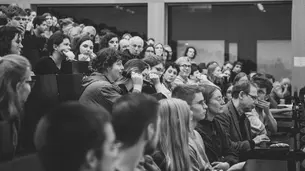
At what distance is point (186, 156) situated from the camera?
11.3 feet

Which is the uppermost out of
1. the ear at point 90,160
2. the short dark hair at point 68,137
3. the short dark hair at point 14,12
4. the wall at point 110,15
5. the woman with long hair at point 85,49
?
the wall at point 110,15

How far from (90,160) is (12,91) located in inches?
65.3

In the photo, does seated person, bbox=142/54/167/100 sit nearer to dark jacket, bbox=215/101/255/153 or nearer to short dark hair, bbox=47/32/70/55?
dark jacket, bbox=215/101/255/153

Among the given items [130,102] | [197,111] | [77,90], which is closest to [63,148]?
[130,102]

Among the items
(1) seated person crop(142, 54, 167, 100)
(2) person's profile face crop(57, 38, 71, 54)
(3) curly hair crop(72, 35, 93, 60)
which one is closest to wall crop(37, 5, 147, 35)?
(3) curly hair crop(72, 35, 93, 60)

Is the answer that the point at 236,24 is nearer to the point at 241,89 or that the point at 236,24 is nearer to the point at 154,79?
the point at 241,89

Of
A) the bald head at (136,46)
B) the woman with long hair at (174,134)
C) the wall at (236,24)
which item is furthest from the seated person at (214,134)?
the wall at (236,24)

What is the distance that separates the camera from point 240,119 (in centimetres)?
568

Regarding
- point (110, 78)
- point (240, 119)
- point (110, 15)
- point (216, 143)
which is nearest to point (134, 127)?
point (216, 143)

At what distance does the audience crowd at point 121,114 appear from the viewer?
178 cm

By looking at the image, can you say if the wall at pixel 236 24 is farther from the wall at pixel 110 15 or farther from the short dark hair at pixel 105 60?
the short dark hair at pixel 105 60

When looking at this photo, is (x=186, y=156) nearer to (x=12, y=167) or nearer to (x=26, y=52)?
(x=12, y=167)

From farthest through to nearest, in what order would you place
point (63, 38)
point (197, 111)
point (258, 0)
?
point (258, 0), point (63, 38), point (197, 111)

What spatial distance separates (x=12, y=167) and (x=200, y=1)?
11488mm
